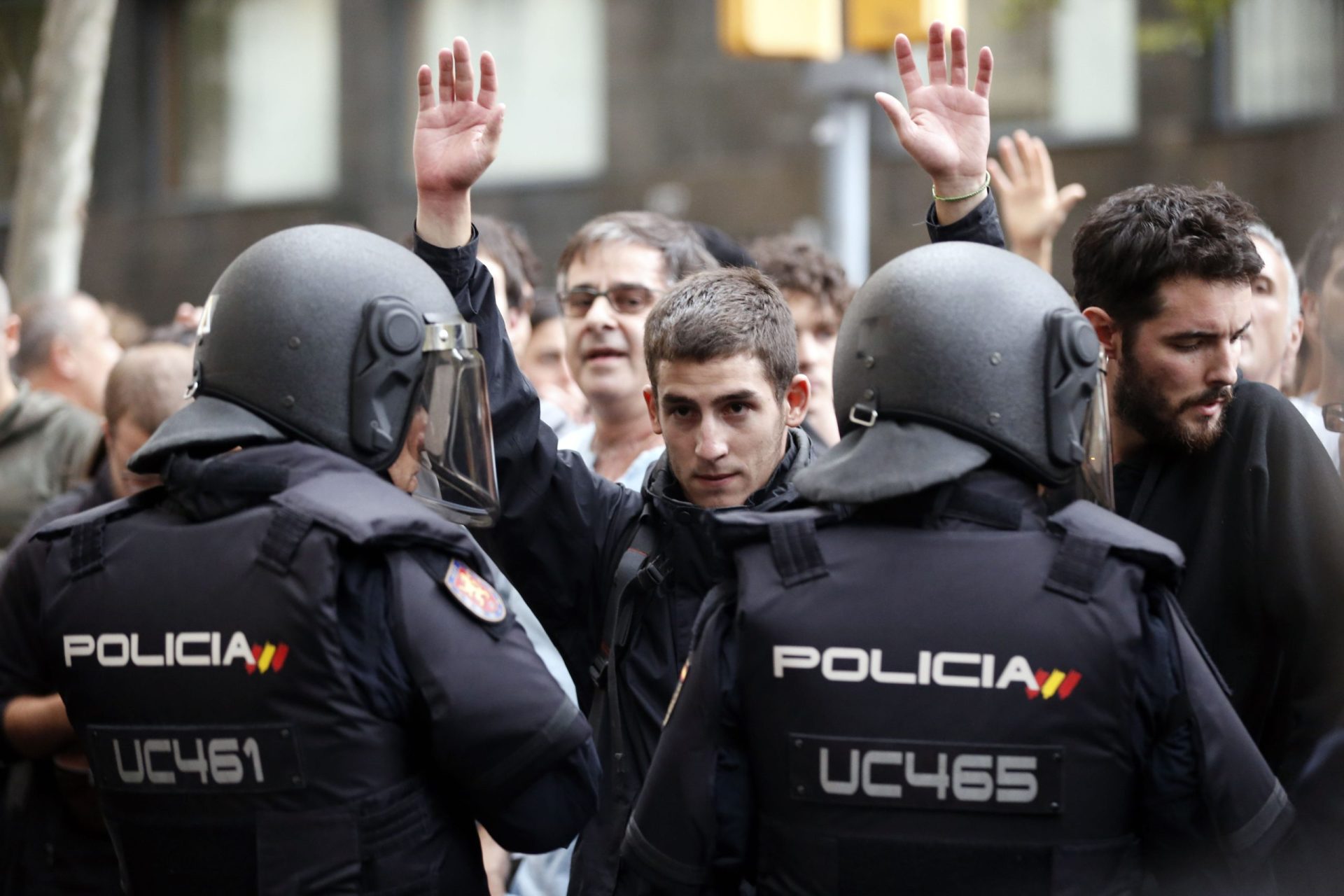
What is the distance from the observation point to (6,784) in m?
3.79

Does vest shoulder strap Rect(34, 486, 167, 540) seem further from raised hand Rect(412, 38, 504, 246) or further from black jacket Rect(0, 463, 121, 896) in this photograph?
black jacket Rect(0, 463, 121, 896)

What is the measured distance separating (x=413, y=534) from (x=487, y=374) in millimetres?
688

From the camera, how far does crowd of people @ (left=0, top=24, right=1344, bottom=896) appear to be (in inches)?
92.0

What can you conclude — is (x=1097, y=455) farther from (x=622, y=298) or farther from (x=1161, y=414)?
(x=622, y=298)

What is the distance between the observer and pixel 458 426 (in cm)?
287

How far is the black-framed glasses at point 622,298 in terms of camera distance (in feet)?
14.4

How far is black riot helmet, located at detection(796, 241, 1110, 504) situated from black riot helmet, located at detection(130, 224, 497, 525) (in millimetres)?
702

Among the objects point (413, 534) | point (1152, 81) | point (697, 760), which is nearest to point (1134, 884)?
point (697, 760)

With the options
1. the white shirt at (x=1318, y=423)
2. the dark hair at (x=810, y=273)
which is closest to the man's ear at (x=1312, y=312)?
the white shirt at (x=1318, y=423)

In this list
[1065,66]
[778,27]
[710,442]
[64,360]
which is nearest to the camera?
[710,442]

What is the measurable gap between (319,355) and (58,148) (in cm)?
677

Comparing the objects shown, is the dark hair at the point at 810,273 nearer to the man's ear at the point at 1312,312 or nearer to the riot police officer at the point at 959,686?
the man's ear at the point at 1312,312

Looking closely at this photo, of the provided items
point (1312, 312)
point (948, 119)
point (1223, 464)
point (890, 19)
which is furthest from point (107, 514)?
point (890, 19)

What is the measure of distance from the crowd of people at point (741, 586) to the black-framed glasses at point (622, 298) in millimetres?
1054
